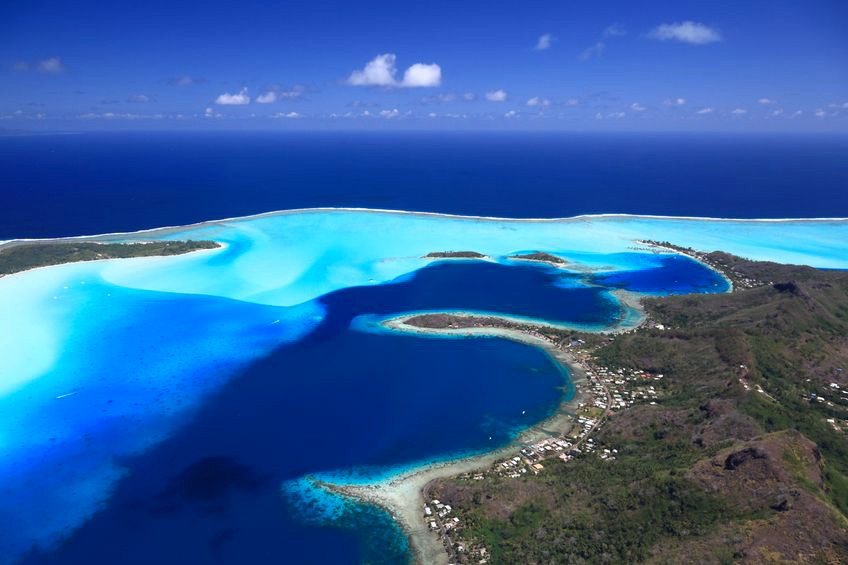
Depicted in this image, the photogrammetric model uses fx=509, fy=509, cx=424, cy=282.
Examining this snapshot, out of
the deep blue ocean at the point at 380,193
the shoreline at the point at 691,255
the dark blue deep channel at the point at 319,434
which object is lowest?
the dark blue deep channel at the point at 319,434

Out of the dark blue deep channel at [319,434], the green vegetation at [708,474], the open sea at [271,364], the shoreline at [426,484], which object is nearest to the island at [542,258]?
the open sea at [271,364]

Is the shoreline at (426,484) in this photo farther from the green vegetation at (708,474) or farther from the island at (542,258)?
the island at (542,258)

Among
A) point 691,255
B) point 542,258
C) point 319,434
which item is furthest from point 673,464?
point 691,255

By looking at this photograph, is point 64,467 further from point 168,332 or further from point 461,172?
point 461,172

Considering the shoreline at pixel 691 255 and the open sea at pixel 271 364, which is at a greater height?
the shoreline at pixel 691 255

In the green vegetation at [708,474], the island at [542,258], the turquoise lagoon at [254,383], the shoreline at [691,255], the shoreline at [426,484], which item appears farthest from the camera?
the island at [542,258]

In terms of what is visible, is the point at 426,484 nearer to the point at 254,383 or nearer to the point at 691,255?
the point at 254,383

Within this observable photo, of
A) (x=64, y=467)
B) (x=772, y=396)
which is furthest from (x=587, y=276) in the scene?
(x=64, y=467)
